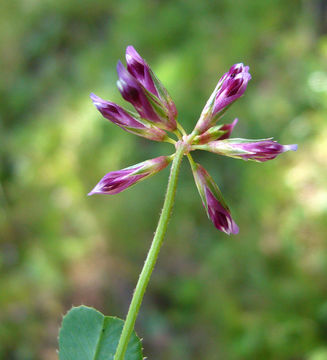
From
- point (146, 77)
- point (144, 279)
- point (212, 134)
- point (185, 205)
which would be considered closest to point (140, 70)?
point (146, 77)

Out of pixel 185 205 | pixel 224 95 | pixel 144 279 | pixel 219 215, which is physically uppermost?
pixel 185 205

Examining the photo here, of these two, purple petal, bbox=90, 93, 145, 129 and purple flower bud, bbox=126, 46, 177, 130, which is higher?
purple flower bud, bbox=126, 46, 177, 130

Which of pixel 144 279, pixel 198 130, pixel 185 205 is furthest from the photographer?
pixel 185 205

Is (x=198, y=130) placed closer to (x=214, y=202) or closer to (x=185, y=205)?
(x=214, y=202)

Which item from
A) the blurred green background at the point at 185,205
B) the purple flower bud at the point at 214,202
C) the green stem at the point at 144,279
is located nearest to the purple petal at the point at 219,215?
the purple flower bud at the point at 214,202

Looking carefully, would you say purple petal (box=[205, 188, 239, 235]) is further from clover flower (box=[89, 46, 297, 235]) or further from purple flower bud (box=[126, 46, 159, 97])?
purple flower bud (box=[126, 46, 159, 97])

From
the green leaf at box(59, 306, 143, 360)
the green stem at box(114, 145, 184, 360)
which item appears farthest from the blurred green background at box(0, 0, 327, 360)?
the green stem at box(114, 145, 184, 360)

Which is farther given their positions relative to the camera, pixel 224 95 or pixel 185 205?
pixel 185 205
